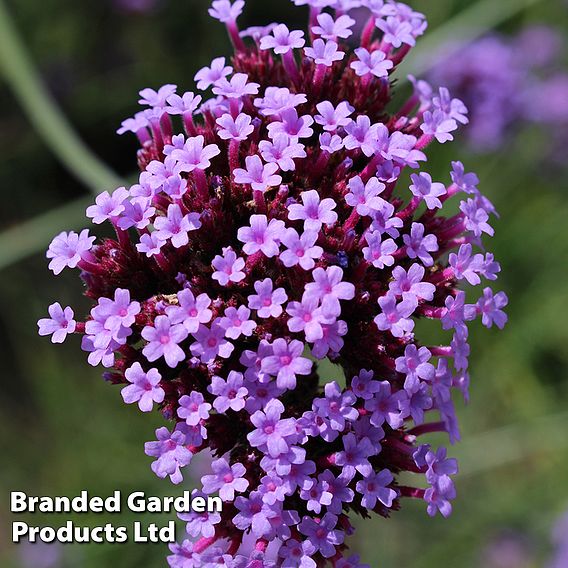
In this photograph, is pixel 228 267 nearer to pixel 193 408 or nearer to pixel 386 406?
pixel 193 408

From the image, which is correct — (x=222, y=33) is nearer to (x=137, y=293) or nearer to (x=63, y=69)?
(x=63, y=69)

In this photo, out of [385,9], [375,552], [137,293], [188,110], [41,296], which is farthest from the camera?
[41,296]

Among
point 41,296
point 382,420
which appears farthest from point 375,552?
point 41,296

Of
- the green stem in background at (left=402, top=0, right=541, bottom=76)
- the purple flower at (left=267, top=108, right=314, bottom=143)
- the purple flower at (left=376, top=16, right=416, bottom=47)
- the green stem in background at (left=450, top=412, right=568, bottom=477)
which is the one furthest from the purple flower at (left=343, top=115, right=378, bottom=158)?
the green stem in background at (left=450, top=412, right=568, bottom=477)

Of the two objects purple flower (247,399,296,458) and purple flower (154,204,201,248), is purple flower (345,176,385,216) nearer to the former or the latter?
purple flower (154,204,201,248)

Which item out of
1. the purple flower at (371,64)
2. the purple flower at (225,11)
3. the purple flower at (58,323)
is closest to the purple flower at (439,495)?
the purple flower at (58,323)

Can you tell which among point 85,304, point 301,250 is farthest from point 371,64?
point 85,304
